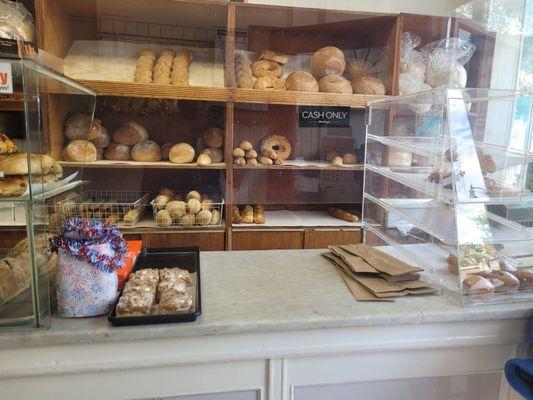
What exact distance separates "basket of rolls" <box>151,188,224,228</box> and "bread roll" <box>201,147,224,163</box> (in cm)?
23

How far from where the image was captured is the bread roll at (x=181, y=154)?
2.34 metres

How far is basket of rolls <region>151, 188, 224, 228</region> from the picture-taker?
2273mm

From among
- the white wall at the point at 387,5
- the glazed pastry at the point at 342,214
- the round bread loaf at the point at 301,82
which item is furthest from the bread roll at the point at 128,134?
the glazed pastry at the point at 342,214

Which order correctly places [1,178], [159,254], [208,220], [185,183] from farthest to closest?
[185,183], [208,220], [159,254], [1,178]

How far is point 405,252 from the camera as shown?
4.47ft

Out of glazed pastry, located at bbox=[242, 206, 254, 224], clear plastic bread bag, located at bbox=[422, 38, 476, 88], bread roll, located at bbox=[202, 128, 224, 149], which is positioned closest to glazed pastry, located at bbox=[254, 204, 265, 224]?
glazed pastry, located at bbox=[242, 206, 254, 224]

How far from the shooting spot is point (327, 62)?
2.48 m

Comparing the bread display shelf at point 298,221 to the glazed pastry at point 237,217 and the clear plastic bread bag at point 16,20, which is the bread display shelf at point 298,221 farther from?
the clear plastic bread bag at point 16,20

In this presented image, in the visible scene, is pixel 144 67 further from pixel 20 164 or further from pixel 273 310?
pixel 273 310

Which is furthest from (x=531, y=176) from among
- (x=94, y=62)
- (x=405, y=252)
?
(x=94, y=62)

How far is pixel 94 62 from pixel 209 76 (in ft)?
2.17

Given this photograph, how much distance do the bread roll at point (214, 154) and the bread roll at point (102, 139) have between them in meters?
0.57

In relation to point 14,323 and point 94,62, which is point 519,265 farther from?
point 94,62

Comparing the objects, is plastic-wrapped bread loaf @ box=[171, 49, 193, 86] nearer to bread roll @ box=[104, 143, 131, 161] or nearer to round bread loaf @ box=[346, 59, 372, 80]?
bread roll @ box=[104, 143, 131, 161]
